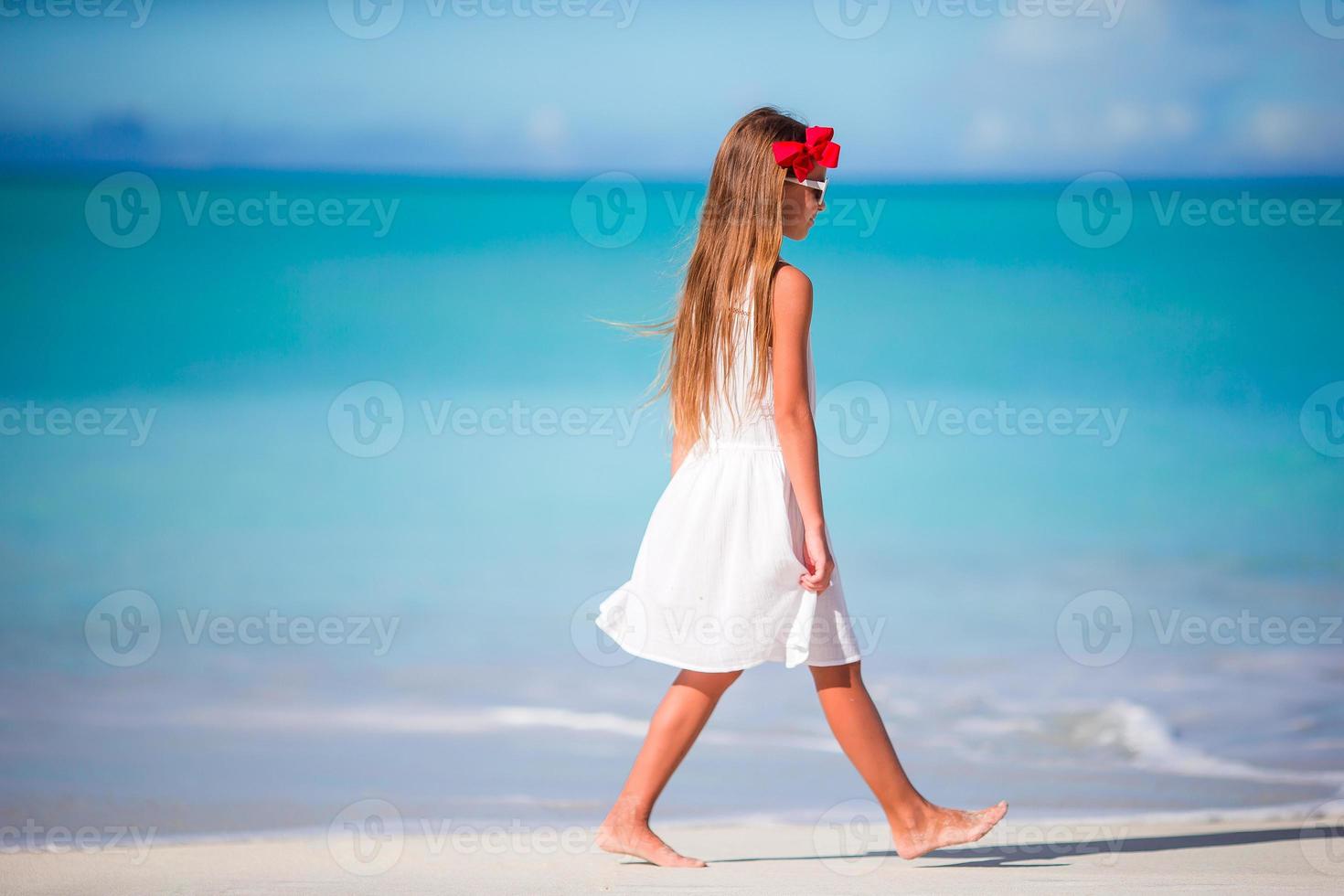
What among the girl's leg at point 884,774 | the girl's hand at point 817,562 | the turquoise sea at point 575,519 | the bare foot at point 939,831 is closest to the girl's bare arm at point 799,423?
the girl's hand at point 817,562

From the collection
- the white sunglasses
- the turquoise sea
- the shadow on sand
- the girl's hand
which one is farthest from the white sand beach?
the white sunglasses

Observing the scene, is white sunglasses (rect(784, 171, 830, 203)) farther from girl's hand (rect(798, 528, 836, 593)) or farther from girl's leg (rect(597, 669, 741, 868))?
girl's leg (rect(597, 669, 741, 868))

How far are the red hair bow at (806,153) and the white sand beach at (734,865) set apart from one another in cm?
105

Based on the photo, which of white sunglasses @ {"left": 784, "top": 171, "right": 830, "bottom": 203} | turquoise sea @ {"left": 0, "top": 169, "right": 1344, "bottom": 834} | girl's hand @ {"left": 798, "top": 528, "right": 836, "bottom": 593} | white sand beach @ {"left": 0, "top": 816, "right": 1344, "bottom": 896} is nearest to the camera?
white sand beach @ {"left": 0, "top": 816, "right": 1344, "bottom": 896}

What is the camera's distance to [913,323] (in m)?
8.37

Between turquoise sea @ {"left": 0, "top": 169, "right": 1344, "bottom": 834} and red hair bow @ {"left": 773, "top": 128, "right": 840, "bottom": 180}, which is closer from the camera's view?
red hair bow @ {"left": 773, "top": 128, "right": 840, "bottom": 180}

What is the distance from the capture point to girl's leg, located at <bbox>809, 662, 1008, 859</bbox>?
205cm

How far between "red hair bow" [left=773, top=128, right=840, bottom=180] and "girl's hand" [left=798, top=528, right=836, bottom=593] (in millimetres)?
551

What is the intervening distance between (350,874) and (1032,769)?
4.70 feet

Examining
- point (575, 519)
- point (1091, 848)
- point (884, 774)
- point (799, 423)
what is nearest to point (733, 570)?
point (799, 423)

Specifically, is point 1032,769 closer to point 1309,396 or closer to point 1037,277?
point 1309,396

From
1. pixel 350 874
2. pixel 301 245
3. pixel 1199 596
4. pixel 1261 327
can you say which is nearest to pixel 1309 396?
pixel 1261 327

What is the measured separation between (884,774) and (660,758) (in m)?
0.34

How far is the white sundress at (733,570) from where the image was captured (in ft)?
6.68
